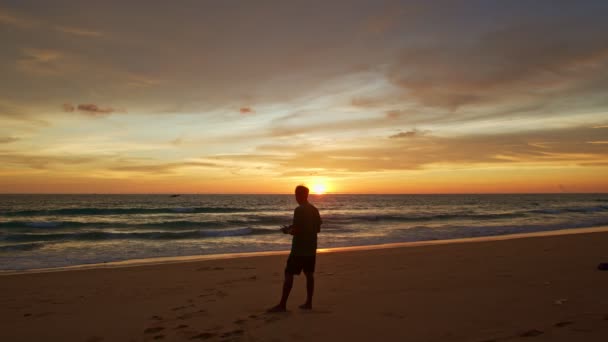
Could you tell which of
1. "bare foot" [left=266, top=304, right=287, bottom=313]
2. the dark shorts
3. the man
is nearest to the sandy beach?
"bare foot" [left=266, top=304, right=287, bottom=313]

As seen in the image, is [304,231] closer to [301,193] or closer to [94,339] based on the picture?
[301,193]

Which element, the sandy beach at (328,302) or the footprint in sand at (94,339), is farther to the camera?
the footprint in sand at (94,339)

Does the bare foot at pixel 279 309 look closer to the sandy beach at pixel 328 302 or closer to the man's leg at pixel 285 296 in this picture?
the man's leg at pixel 285 296

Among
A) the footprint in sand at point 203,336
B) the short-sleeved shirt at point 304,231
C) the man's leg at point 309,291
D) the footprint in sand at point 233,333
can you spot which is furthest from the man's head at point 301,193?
the footprint in sand at point 203,336

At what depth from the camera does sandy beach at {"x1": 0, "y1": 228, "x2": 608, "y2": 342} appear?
480 centimetres

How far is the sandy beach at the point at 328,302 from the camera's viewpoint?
4.80 m

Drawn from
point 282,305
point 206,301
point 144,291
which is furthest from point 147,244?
point 282,305

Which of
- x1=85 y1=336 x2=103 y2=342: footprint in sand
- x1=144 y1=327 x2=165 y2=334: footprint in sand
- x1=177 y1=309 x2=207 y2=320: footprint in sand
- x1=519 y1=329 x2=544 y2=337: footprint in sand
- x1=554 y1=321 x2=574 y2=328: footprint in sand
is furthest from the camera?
x1=177 y1=309 x2=207 y2=320: footprint in sand

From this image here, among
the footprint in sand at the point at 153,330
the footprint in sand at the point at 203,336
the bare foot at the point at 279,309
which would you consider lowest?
the footprint in sand at the point at 153,330

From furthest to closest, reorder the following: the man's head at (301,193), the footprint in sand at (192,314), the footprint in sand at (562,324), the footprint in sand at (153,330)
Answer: the man's head at (301,193)
the footprint in sand at (192,314)
the footprint in sand at (153,330)
the footprint in sand at (562,324)

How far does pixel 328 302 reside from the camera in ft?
20.6

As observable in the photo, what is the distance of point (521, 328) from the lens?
464 centimetres

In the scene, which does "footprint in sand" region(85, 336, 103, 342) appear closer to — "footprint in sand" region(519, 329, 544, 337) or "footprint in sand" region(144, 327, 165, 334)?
"footprint in sand" region(144, 327, 165, 334)

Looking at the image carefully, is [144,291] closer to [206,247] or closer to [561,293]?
[561,293]
